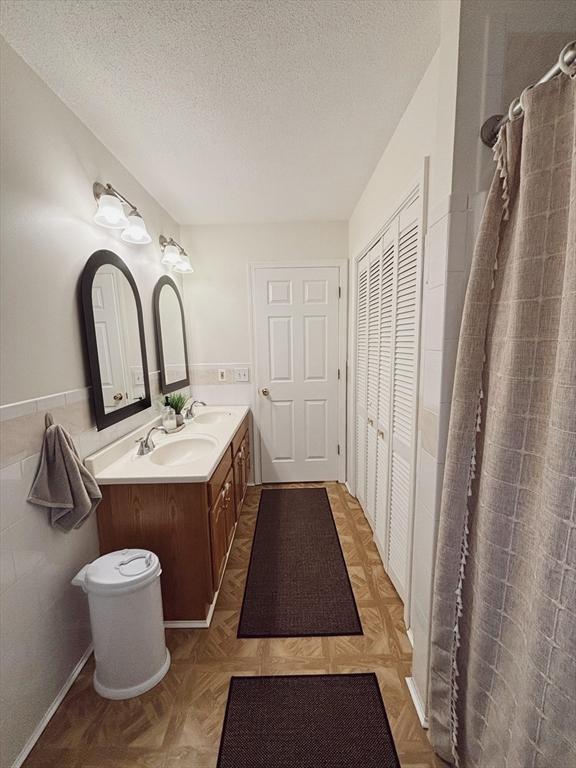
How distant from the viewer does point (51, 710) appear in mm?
1138

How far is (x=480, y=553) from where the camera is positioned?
82 cm

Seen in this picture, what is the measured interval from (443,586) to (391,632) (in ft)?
2.63

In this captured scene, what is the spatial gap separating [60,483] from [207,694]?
1.03 metres

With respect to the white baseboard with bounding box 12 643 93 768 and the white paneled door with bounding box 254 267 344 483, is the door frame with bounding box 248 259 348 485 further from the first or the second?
the white baseboard with bounding box 12 643 93 768

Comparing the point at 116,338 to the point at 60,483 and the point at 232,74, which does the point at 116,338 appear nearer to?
the point at 60,483

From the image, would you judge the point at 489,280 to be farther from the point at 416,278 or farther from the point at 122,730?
the point at 122,730

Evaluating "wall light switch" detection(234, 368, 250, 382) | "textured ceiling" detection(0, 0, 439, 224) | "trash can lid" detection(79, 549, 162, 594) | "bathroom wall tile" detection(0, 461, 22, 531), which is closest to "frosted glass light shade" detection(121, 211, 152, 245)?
"textured ceiling" detection(0, 0, 439, 224)

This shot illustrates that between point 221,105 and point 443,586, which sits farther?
point 221,105

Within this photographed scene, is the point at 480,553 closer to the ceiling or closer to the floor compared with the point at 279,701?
closer to the ceiling

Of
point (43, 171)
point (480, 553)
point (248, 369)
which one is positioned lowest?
point (480, 553)

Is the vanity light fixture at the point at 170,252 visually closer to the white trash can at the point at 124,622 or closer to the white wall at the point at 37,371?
the white wall at the point at 37,371

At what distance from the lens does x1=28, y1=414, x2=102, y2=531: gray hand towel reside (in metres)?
1.11

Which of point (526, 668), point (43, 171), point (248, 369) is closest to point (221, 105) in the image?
point (43, 171)

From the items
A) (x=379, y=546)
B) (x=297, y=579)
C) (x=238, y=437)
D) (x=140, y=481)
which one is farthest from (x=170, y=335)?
(x=379, y=546)
